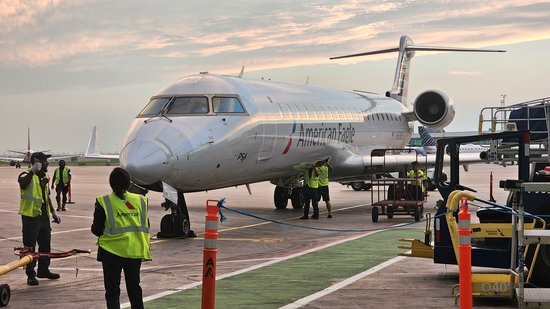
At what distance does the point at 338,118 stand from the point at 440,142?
13.9m

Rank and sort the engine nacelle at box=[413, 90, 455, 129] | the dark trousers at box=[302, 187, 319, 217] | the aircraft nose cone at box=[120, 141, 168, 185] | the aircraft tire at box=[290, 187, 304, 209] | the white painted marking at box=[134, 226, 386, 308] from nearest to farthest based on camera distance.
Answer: the white painted marking at box=[134, 226, 386, 308], the aircraft nose cone at box=[120, 141, 168, 185], the dark trousers at box=[302, 187, 319, 217], the aircraft tire at box=[290, 187, 304, 209], the engine nacelle at box=[413, 90, 455, 129]

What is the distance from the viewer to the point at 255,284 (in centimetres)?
1101

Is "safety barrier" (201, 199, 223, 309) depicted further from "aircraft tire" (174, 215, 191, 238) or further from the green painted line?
"aircraft tire" (174, 215, 191, 238)

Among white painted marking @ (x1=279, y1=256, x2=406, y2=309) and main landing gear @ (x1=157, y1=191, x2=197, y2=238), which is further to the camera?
main landing gear @ (x1=157, y1=191, x2=197, y2=238)

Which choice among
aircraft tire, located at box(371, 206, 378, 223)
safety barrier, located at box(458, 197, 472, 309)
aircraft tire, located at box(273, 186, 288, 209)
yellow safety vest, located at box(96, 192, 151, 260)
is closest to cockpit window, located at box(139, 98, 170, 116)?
aircraft tire, located at box(371, 206, 378, 223)

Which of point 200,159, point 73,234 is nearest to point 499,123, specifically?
point 200,159

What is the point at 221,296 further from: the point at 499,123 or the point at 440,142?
the point at 499,123

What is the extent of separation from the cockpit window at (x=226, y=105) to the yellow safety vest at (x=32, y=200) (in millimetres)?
6973

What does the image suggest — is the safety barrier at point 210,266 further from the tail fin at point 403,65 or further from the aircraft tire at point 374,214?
the tail fin at point 403,65

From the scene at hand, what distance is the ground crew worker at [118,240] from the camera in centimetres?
801

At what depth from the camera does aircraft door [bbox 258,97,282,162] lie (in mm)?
19977

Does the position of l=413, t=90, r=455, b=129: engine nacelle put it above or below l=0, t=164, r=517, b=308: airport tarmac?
above

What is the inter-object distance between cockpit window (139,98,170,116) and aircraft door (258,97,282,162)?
104 inches

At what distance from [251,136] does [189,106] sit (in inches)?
68.3
